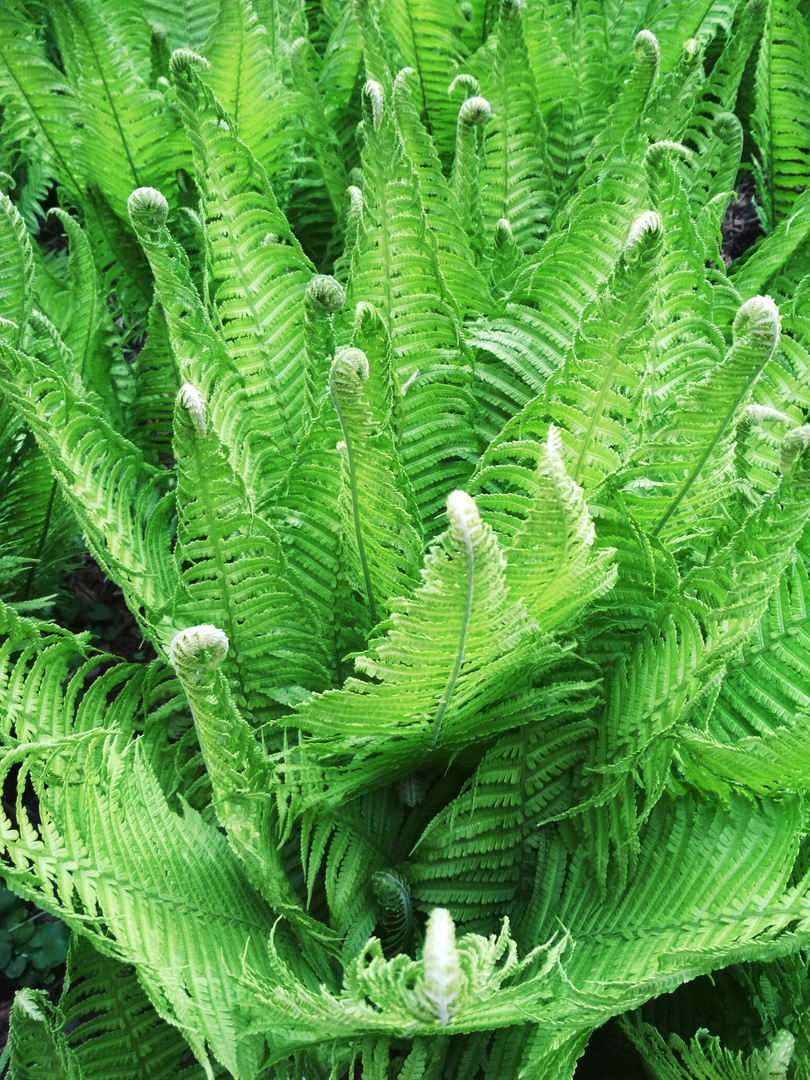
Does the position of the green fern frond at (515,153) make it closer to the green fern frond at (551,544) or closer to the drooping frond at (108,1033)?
the green fern frond at (551,544)

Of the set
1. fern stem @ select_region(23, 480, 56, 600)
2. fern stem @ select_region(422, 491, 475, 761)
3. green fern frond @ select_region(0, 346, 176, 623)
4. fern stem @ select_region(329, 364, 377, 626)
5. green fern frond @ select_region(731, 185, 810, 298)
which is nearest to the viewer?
fern stem @ select_region(422, 491, 475, 761)

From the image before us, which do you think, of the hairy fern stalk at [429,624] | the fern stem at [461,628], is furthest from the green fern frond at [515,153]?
the fern stem at [461,628]

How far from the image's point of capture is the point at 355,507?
2.33 ft

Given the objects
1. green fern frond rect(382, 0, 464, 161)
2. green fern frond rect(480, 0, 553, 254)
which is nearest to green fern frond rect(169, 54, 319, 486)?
green fern frond rect(480, 0, 553, 254)

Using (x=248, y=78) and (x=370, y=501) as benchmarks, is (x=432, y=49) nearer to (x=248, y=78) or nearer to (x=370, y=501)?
(x=248, y=78)

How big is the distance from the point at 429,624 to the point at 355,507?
0.15 m

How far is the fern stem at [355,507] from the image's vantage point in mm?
637

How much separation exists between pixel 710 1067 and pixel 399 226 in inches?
30.1

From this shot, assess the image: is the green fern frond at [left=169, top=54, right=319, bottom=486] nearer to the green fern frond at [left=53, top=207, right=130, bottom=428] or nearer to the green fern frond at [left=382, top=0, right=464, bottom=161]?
the green fern frond at [left=53, top=207, right=130, bottom=428]

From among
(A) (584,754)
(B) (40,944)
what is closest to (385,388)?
(A) (584,754)

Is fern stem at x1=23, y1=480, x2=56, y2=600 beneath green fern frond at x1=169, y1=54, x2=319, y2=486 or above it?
beneath

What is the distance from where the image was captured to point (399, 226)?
839mm

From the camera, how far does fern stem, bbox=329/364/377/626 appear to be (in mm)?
637

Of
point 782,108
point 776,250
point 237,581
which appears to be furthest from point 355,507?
point 782,108
